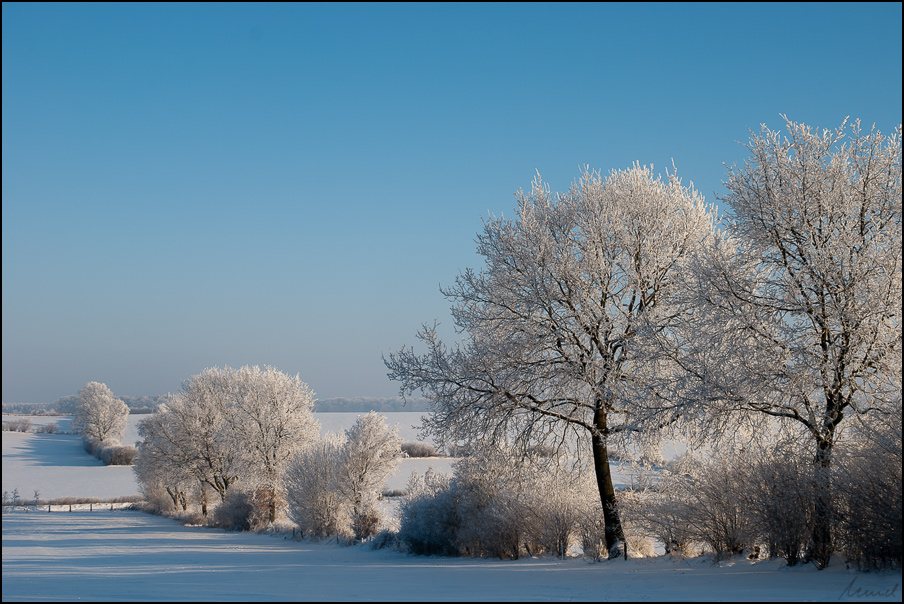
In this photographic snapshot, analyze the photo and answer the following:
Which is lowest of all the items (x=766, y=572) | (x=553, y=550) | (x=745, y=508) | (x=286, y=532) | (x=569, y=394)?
(x=286, y=532)

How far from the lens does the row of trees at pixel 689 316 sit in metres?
9.85

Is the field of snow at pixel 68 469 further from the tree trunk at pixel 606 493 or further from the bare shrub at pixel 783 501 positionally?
the bare shrub at pixel 783 501

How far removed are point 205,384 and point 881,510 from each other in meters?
41.7

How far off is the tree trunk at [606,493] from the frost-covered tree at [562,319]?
26 mm

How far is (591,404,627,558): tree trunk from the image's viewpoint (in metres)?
13.6

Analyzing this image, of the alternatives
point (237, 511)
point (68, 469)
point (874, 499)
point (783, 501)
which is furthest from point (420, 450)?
point (874, 499)

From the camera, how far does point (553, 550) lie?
15383 millimetres

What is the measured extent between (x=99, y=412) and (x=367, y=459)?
6082 cm

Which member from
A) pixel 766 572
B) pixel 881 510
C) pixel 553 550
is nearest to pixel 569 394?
pixel 553 550

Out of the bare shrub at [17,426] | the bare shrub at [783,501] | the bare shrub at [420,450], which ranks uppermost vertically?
the bare shrub at [783,501]

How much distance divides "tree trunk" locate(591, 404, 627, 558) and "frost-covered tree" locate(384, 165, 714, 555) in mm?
26

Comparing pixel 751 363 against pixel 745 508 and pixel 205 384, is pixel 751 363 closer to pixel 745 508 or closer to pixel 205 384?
pixel 745 508
